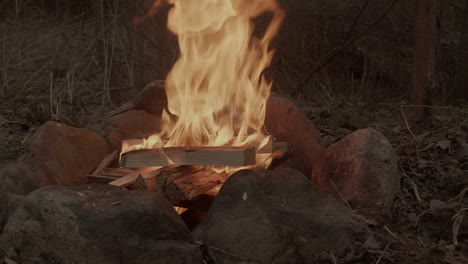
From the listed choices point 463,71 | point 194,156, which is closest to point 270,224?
point 194,156

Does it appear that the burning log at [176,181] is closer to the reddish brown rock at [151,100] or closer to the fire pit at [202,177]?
the fire pit at [202,177]

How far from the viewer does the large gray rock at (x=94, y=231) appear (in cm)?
296

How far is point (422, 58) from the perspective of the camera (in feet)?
16.7

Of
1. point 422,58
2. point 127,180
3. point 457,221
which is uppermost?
point 422,58

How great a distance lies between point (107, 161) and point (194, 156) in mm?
809

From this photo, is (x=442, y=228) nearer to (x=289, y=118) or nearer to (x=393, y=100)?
(x=289, y=118)

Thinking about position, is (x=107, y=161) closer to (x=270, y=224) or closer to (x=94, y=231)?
(x=94, y=231)

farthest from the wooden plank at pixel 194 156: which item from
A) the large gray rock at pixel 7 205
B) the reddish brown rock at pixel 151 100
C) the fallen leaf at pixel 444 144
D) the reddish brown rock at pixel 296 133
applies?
the fallen leaf at pixel 444 144

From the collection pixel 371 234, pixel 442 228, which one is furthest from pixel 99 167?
pixel 442 228

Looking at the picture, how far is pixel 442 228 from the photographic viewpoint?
146 inches

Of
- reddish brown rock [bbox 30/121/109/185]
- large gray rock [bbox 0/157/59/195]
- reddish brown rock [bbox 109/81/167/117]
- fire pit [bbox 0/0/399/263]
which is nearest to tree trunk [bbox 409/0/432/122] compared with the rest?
fire pit [bbox 0/0/399/263]

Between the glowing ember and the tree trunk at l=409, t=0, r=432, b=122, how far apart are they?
4.98 feet

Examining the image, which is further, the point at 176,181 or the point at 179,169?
the point at 179,169

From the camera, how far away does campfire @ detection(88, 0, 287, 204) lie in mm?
3617
